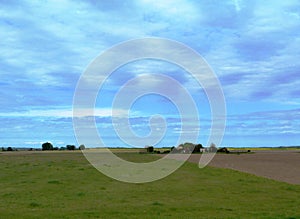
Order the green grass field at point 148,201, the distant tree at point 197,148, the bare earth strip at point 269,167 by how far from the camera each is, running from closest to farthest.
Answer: the green grass field at point 148,201, the bare earth strip at point 269,167, the distant tree at point 197,148

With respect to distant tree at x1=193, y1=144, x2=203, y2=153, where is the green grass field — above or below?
below

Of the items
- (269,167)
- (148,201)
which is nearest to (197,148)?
(269,167)

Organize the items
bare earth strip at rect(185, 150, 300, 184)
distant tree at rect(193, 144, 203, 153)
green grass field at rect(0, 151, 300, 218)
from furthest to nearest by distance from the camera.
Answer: distant tree at rect(193, 144, 203, 153) < bare earth strip at rect(185, 150, 300, 184) < green grass field at rect(0, 151, 300, 218)

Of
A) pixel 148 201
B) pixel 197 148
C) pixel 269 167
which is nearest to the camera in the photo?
pixel 148 201

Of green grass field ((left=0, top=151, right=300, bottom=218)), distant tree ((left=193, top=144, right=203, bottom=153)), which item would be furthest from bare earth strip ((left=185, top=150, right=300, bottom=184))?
distant tree ((left=193, top=144, right=203, bottom=153))

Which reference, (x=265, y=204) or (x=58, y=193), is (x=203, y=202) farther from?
(x=58, y=193)

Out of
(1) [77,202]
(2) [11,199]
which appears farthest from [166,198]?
(2) [11,199]

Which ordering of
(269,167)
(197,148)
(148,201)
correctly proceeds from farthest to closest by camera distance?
(197,148), (269,167), (148,201)

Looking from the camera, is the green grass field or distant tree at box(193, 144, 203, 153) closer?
the green grass field

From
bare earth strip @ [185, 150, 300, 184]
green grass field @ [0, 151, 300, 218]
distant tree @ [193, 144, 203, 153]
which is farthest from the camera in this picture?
distant tree @ [193, 144, 203, 153]

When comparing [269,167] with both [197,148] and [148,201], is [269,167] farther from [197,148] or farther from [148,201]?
[197,148]

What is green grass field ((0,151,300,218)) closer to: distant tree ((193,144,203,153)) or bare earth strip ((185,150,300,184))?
bare earth strip ((185,150,300,184))

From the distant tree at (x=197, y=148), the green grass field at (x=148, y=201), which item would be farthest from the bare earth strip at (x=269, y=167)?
the distant tree at (x=197, y=148)

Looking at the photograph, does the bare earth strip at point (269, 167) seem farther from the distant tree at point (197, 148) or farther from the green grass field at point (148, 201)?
the distant tree at point (197, 148)
